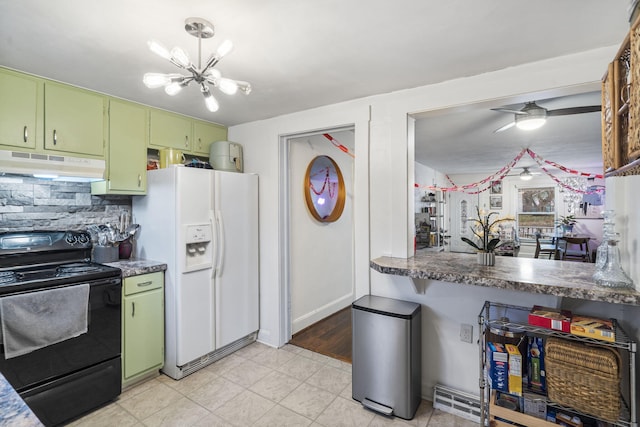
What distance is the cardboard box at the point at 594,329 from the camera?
1460mm

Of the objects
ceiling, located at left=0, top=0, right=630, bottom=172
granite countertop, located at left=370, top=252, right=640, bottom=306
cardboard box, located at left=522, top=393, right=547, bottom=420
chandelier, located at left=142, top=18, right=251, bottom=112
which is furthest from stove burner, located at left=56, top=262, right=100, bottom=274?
cardboard box, located at left=522, top=393, right=547, bottom=420

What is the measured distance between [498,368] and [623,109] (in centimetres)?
142

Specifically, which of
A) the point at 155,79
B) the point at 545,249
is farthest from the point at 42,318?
the point at 545,249

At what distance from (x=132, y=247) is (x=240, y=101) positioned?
1646mm

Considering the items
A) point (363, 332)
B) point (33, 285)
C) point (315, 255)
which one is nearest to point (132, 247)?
point (33, 285)

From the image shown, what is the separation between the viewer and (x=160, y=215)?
261cm

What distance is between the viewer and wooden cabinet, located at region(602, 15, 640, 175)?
0.93 meters

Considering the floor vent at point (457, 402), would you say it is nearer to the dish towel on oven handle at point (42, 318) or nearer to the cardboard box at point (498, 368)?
the cardboard box at point (498, 368)

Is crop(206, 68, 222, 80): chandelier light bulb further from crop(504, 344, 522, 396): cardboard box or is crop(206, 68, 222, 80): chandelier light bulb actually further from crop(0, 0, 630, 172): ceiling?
crop(504, 344, 522, 396): cardboard box

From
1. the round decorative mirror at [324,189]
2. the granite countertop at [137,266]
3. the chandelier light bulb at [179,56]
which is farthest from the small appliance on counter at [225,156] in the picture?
the chandelier light bulb at [179,56]

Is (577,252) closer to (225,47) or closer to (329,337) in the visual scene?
(329,337)

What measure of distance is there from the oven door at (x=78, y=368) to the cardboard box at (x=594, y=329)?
2.81 meters

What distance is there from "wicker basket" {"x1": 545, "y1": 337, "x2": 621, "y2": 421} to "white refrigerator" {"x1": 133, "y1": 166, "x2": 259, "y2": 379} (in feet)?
7.81

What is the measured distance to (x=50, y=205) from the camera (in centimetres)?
245
